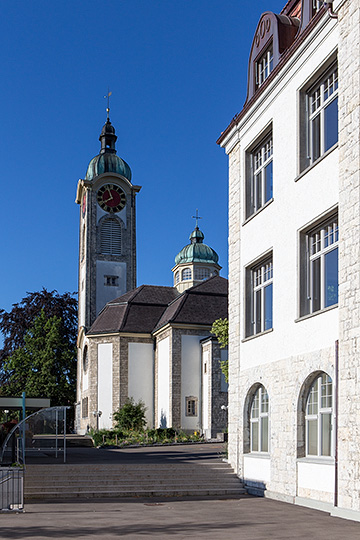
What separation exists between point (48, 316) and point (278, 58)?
1996 inches

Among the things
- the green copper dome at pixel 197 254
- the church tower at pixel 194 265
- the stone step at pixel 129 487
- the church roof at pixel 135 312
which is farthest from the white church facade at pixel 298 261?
the green copper dome at pixel 197 254

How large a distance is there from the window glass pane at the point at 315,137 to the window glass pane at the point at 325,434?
19.1ft

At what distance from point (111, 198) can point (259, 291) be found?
146 ft

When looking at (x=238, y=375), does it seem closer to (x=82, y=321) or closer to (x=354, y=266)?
(x=354, y=266)

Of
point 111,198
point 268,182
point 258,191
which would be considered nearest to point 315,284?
point 268,182

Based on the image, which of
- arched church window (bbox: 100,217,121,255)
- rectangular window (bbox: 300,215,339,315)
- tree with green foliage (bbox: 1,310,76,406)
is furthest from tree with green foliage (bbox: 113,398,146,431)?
rectangular window (bbox: 300,215,339,315)

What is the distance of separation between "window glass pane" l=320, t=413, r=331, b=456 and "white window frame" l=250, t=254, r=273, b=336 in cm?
381

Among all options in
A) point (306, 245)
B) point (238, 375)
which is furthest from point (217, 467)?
point (306, 245)

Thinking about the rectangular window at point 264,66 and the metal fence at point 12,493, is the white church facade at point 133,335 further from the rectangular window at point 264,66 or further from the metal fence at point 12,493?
the metal fence at point 12,493

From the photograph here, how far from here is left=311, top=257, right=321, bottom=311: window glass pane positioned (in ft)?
53.1

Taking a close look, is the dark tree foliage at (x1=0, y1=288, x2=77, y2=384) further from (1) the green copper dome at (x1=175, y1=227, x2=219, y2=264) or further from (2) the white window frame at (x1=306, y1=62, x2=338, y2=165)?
(2) the white window frame at (x1=306, y1=62, x2=338, y2=165)

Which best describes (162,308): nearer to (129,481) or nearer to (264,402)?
(264,402)

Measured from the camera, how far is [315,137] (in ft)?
55.1

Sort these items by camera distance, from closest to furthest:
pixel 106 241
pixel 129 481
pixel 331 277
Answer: pixel 331 277
pixel 129 481
pixel 106 241
